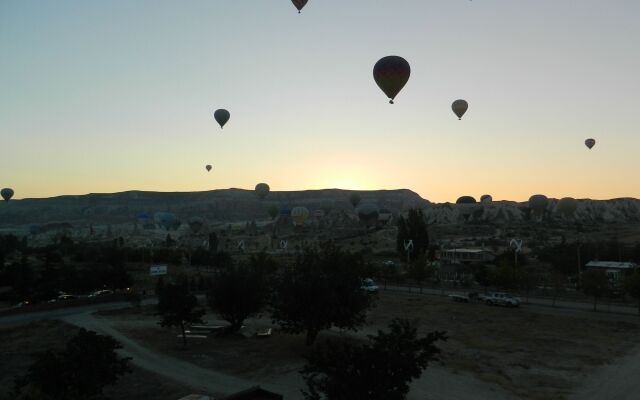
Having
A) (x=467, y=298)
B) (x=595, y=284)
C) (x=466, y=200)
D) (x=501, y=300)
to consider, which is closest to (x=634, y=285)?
(x=595, y=284)

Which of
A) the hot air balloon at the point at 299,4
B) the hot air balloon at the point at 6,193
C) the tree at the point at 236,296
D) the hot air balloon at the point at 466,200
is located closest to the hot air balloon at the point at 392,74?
the hot air balloon at the point at 299,4

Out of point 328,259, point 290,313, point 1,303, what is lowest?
point 1,303

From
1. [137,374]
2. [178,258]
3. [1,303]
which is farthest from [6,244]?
[137,374]

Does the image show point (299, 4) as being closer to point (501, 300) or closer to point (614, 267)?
point (501, 300)

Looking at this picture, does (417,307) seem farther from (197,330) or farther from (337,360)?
(337,360)

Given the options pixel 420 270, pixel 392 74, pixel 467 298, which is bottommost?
pixel 467 298

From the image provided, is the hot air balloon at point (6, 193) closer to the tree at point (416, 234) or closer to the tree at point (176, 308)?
the tree at point (416, 234)
